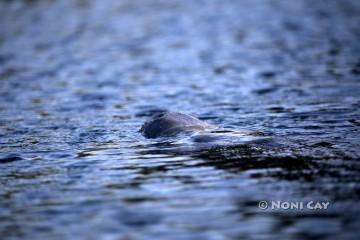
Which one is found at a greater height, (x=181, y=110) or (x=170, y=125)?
(x=170, y=125)

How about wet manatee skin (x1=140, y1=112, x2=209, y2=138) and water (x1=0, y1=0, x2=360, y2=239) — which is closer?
water (x1=0, y1=0, x2=360, y2=239)

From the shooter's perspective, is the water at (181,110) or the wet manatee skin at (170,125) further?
the wet manatee skin at (170,125)

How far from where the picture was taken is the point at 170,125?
10516mm

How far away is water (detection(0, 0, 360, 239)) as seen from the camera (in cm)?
658

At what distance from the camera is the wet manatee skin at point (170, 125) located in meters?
10.3

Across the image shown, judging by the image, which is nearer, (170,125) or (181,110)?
(170,125)

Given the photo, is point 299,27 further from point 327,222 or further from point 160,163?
point 327,222

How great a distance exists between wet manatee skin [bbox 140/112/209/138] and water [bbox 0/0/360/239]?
0.28 meters

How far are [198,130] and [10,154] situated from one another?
280 cm

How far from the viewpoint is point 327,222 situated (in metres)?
6.11

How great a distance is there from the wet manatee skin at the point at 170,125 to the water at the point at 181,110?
0.93 feet

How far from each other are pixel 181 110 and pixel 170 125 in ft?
9.21

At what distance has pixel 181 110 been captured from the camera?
13305mm

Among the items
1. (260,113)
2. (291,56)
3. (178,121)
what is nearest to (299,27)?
(291,56)
